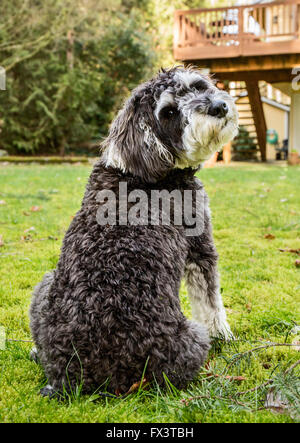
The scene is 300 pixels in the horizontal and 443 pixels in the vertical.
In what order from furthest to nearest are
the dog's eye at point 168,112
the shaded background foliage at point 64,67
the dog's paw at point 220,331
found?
1. the shaded background foliage at point 64,67
2. the dog's paw at point 220,331
3. the dog's eye at point 168,112

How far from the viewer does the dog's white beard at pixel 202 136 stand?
8.01 feet

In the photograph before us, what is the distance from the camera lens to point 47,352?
215 centimetres

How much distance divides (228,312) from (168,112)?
182cm

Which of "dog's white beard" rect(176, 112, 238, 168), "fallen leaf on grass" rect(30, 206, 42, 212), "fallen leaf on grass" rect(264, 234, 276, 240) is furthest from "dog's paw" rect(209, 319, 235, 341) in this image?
"fallen leaf on grass" rect(30, 206, 42, 212)

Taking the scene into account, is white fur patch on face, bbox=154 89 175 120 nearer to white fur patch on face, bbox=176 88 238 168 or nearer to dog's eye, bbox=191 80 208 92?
white fur patch on face, bbox=176 88 238 168

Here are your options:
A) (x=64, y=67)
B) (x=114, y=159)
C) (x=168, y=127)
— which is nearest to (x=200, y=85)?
(x=168, y=127)

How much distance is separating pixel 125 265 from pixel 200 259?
32.3 inches

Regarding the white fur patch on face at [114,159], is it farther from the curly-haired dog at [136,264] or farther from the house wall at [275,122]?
the house wall at [275,122]

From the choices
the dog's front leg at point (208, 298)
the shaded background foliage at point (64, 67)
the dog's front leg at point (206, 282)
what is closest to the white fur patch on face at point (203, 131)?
the dog's front leg at point (206, 282)

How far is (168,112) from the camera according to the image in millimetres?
2535

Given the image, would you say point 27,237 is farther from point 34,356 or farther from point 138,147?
point 138,147

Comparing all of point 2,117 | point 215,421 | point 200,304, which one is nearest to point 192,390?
point 215,421

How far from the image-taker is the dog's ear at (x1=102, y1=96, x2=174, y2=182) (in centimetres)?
242
